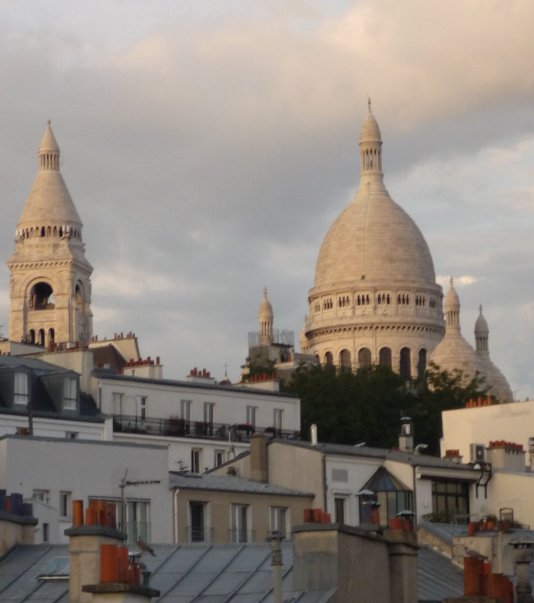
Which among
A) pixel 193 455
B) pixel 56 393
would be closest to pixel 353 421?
pixel 193 455

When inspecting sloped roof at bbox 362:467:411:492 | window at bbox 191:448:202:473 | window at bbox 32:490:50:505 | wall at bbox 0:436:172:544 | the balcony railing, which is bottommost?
window at bbox 32:490:50:505

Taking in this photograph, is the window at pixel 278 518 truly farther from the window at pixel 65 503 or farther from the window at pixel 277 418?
the window at pixel 277 418

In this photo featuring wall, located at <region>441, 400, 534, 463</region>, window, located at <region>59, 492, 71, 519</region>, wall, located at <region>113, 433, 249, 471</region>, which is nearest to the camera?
window, located at <region>59, 492, 71, 519</region>

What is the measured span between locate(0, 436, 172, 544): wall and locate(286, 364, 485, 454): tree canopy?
58.5 metres

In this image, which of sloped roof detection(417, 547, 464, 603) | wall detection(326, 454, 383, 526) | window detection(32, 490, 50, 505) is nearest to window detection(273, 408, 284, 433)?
wall detection(326, 454, 383, 526)

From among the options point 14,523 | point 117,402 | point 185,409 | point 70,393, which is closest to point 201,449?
point 185,409

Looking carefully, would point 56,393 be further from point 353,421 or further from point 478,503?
point 353,421

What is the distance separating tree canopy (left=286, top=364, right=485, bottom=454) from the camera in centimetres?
12450

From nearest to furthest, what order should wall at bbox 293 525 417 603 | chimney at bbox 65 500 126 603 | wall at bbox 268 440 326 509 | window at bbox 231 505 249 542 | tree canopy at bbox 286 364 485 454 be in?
chimney at bbox 65 500 126 603 < wall at bbox 293 525 417 603 < window at bbox 231 505 249 542 < wall at bbox 268 440 326 509 < tree canopy at bbox 286 364 485 454

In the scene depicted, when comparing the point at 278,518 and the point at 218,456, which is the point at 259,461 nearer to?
the point at 278,518

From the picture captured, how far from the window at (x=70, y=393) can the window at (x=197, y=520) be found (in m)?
22.0

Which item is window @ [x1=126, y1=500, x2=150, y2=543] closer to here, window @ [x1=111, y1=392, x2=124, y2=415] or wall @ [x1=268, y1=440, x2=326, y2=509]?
wall @ [x1=268, y1=440, x2=326, y2=509]

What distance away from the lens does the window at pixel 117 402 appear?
8975 cm

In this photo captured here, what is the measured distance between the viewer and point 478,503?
255 ft
